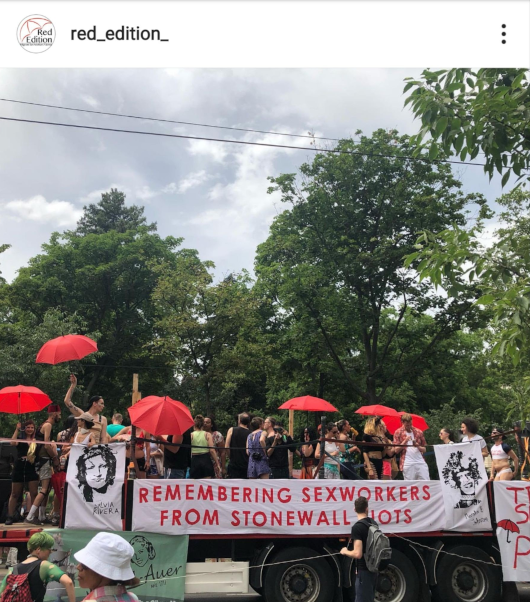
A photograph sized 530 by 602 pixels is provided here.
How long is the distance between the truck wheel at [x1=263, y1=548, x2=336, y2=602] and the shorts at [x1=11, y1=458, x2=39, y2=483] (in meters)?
3.75

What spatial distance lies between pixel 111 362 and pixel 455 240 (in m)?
38.7

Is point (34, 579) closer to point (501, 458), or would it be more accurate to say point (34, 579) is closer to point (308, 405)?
point (501, 458)

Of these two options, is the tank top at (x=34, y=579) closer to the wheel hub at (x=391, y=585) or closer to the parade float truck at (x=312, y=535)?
the parade float truck at (x=312, y=535)

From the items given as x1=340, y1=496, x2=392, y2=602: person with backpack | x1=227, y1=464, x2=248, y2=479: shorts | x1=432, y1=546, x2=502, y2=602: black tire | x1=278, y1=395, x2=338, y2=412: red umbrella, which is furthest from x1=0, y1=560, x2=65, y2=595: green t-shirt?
x1=278, y1=395, x2=338, y2=412: red umbrella

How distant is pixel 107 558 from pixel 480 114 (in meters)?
5.47

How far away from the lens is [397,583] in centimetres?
858

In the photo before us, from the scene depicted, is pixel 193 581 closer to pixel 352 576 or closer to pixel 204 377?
pixel 352 576

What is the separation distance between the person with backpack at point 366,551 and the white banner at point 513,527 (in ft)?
9.25

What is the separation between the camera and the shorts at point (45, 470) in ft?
30.2

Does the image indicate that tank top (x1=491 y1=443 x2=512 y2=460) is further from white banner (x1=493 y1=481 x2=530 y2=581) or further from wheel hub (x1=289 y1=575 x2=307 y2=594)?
wheel hub (x1=289 y1=575 x2=307 y2=594)

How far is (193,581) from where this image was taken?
26.3 ft

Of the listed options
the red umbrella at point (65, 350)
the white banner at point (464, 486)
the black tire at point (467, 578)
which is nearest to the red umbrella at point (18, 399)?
the red umbrella at point (65, 350)

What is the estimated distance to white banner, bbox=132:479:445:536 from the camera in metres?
8.13

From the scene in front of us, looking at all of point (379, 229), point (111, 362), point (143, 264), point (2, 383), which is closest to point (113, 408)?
point (111, 362)
